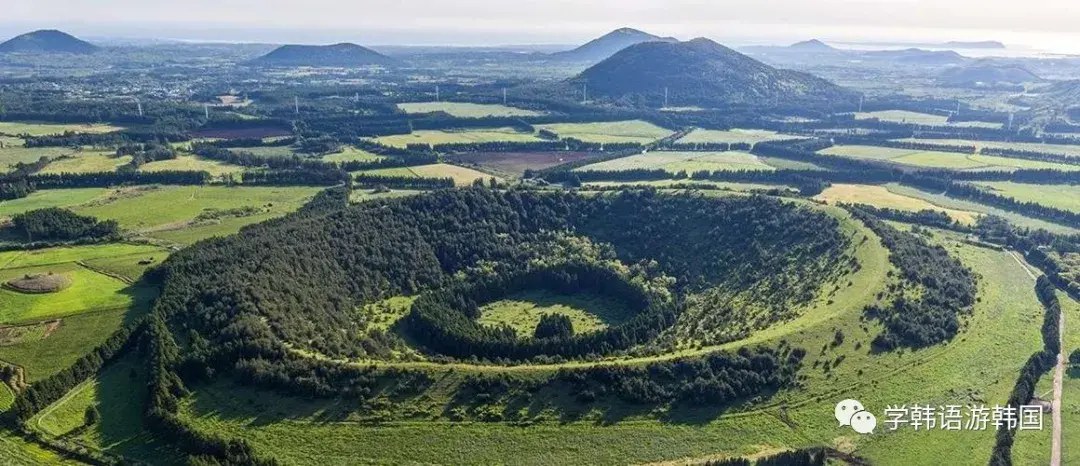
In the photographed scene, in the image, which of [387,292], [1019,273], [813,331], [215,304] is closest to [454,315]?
[387,292]

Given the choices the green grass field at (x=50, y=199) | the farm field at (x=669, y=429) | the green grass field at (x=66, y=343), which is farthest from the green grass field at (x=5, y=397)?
the green grass field at (x=50, y=199)

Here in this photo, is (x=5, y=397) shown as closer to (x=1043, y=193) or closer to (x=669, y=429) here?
(x=669, y=429)

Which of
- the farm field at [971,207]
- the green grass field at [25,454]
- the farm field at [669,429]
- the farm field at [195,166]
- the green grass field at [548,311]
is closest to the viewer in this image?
the green grass field at [25,454]

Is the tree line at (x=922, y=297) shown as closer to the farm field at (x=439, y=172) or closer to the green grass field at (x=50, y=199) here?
the farm field at (x=439, y=172)

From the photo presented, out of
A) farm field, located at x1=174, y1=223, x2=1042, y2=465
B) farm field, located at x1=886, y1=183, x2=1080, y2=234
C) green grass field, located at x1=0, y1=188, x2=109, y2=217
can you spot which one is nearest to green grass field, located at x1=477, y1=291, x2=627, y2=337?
farm field, located at x1=174, y1=223, x2=1042, y2=465

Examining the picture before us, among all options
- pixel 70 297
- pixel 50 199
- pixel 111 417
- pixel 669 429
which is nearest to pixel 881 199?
pixel 669 429

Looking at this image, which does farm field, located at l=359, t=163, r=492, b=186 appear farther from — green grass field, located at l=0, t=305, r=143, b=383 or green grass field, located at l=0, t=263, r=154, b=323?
green grass field, located at l=0, t=305, r=143, b=383

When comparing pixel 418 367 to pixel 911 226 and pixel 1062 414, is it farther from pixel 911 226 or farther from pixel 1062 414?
pixel 911 226
